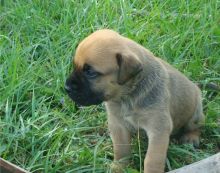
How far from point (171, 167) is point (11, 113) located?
1.36 meters

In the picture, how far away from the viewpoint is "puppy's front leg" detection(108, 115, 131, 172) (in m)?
4.56

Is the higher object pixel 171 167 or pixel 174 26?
pixel 174 26

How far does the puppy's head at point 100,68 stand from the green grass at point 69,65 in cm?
60

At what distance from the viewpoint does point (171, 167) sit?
467 cm

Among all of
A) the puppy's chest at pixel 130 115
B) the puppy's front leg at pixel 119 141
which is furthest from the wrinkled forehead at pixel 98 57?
the puppy's front leg at pixel 119 141

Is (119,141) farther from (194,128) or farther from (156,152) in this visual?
(194,128)

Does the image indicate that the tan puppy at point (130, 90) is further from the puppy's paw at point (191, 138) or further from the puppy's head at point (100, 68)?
the puppy's paw at point (191, 138)

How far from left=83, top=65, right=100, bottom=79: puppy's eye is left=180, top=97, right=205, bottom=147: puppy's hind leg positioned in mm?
1214

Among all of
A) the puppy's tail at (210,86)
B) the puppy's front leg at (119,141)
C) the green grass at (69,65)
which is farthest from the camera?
the puppy's tail at (210,86)

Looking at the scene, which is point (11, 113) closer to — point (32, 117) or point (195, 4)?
point (32, 117)

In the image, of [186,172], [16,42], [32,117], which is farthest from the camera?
[16,42]

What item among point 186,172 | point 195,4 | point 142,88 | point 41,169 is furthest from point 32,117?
point 195,4

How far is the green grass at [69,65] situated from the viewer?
4727mm

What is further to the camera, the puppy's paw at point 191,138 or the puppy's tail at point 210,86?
the puppy's tail at point 210,86
